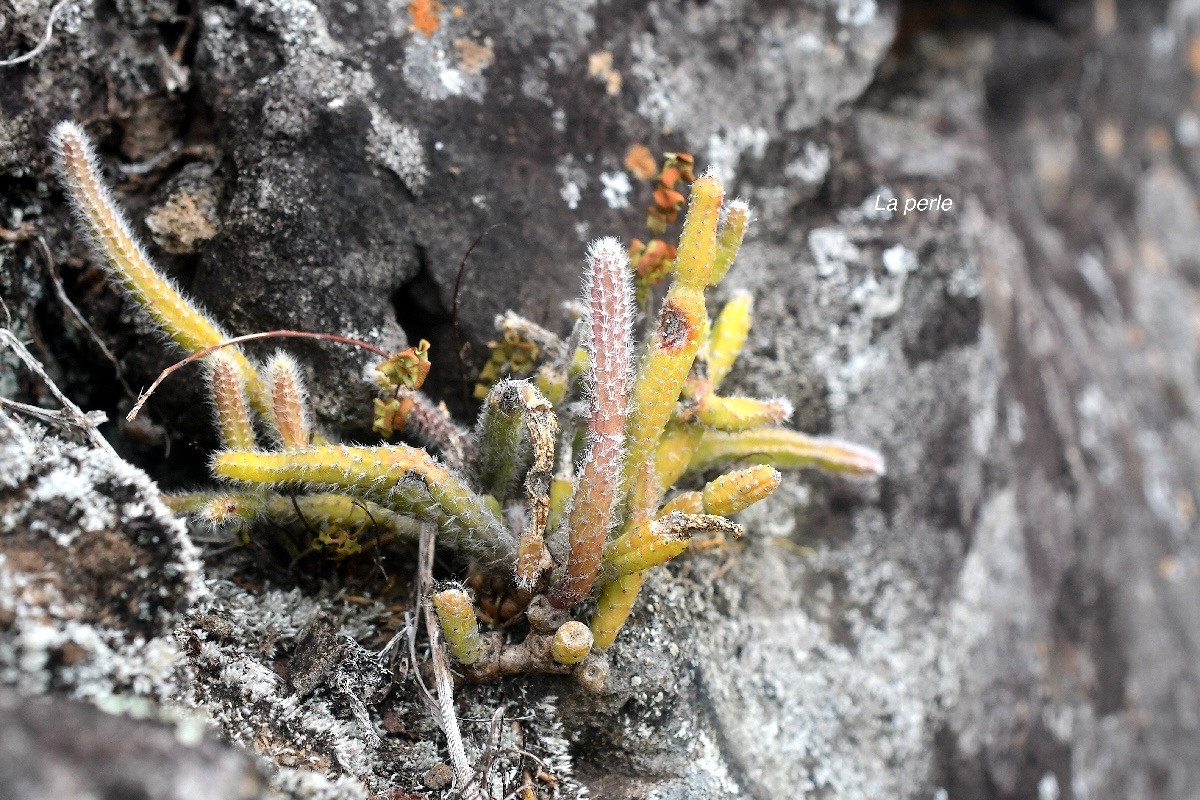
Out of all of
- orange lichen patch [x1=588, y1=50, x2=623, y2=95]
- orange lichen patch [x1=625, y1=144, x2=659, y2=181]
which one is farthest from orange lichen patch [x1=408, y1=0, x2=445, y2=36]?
orange lichen patch [x1=625, y1=144, x2=659, y2=181]

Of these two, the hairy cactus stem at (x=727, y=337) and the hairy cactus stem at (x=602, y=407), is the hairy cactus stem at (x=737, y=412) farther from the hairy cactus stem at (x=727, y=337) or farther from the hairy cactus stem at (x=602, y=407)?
the hairy cactus stem at (x=602, y=407)

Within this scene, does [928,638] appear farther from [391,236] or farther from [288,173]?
[288,173]

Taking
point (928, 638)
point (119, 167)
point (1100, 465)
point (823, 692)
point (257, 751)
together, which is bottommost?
point (257, 751)

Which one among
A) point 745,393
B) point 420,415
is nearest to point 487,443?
point 420,415

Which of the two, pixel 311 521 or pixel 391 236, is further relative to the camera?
pixel 391 236

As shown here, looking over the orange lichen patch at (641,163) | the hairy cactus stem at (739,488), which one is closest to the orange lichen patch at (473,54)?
the orange lichen patch at (641,163)

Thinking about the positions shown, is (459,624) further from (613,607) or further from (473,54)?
(473,54)

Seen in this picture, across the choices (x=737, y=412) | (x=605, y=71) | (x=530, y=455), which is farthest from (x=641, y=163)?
(x=530, y=455)
